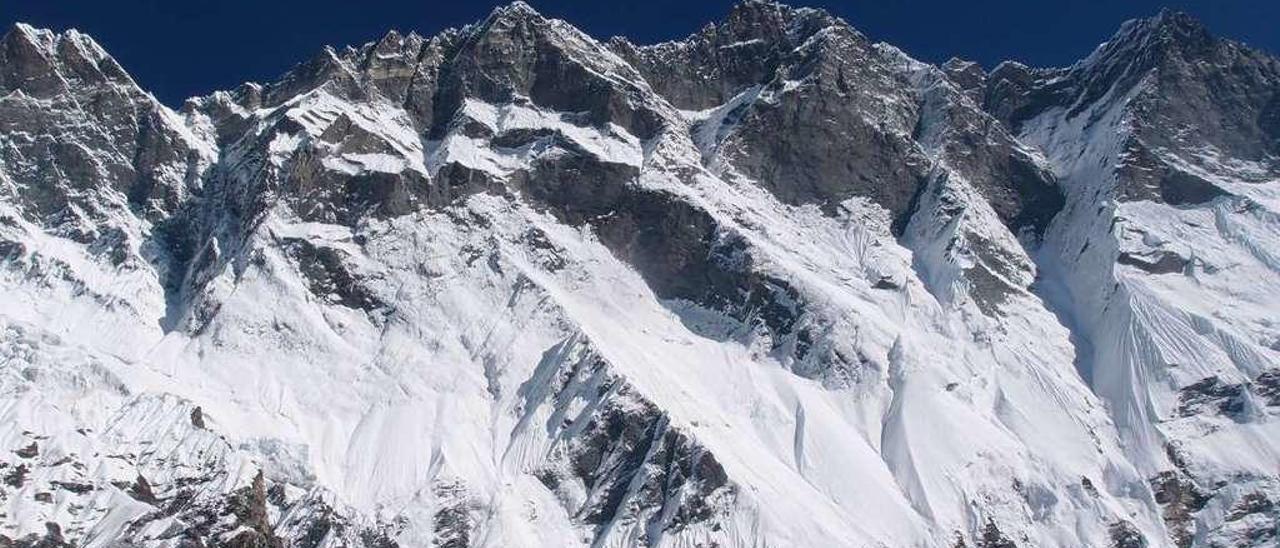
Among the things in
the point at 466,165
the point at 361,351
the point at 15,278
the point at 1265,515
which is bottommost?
the point at 15,278

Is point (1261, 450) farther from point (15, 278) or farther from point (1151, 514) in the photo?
point (15, 278)

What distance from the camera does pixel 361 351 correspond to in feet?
573

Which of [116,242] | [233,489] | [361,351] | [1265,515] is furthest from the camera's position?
[116,242]

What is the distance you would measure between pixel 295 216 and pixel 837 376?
197ft

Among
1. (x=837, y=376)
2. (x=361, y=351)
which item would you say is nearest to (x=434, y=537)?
(x=361, y=351)

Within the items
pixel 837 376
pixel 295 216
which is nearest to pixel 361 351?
pixel 295 216

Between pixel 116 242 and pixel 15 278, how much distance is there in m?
13.8

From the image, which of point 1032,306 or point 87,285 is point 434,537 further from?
point 1032,306

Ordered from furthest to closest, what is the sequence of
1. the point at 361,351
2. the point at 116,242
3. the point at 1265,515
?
1. the point at 116,242
2. the point at 361,351
3. the point at 1265,515

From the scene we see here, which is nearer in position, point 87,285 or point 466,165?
point 87,285

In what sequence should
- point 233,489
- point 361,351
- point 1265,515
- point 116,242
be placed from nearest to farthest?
point 233,489, point 1265,515, point 361,351, point 116,242

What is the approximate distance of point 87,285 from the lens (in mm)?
179000

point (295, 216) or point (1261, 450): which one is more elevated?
point (1261, 450)

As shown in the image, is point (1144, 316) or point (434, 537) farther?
point (1144, 316)
